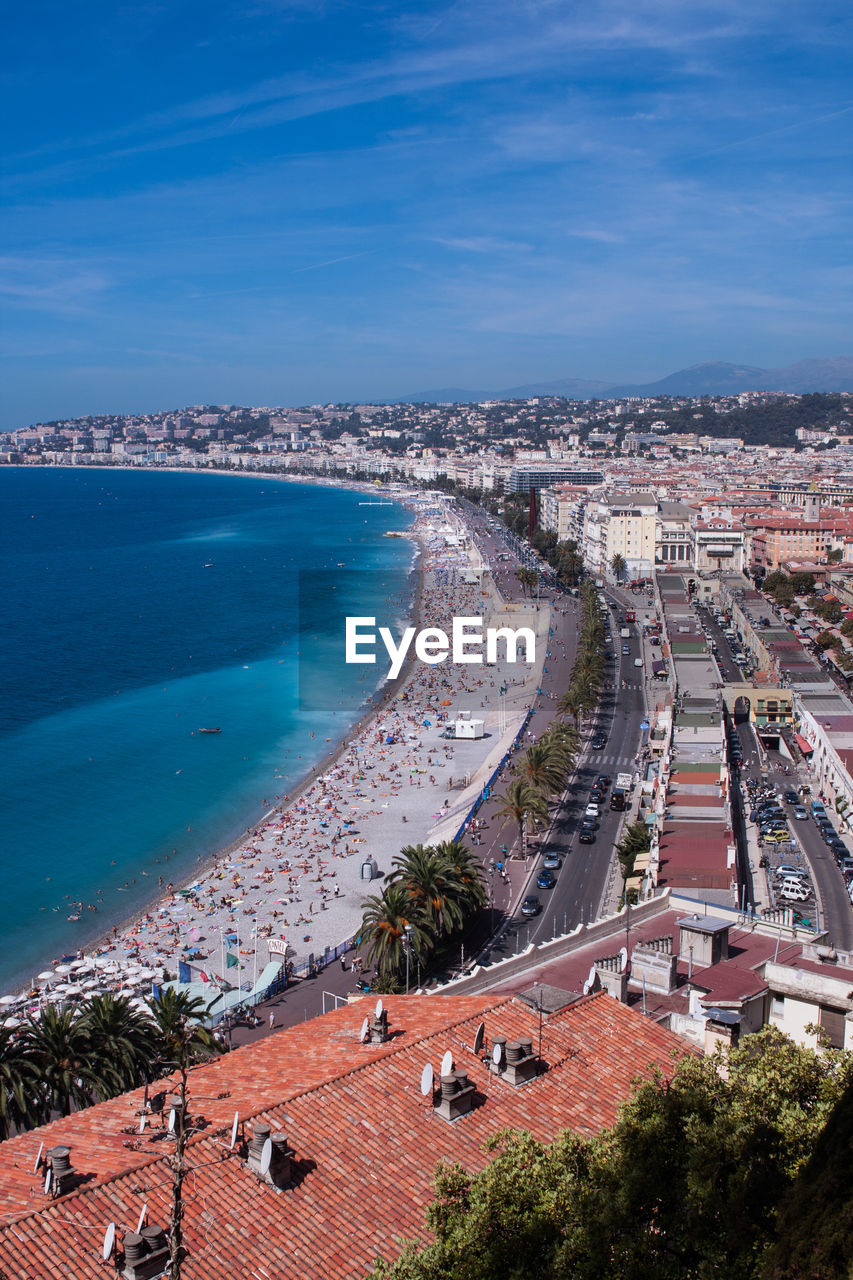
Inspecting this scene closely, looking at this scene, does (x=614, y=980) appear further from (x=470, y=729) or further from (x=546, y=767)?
(x=470, y=729)

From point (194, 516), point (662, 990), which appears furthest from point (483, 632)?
point (194, 516)

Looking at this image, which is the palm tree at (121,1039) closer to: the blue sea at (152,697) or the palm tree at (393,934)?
the palm tree at (393,934)

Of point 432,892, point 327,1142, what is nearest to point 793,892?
point 432,892

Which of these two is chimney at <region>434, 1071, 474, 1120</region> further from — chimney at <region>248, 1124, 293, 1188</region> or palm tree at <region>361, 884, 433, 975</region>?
palm tree at <region>361, 884, 433, 975</region>

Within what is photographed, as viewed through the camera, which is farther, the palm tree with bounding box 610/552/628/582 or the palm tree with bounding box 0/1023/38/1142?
the palm tree with bounding box 610/552/628/582

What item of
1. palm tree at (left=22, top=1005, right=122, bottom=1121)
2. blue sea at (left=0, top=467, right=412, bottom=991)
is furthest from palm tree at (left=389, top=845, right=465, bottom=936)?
blue sea at (left=0, top=467, right=412, bottom=991)

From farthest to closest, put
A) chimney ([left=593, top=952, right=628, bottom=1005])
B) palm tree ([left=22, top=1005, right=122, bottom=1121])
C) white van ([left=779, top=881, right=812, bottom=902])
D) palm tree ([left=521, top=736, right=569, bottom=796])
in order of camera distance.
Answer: palm tree ([left=521, top=736, right=569, bottom=796]) < white van ([left=779, top=881, right=812, bottom=902]) < palm tree ([left=22, top=1005, right=122, bottom=1121]) < chimney ([left=593, top=952, right=628, bottom=1005])

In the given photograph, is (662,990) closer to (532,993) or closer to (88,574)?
(532,993)
